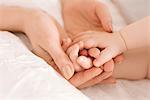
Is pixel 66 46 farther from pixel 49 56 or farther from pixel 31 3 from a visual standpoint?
pixel 31 3

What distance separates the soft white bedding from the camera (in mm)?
440

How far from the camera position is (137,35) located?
0.64 metres

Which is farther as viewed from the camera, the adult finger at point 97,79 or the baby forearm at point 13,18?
the baby forearm at point 13,18

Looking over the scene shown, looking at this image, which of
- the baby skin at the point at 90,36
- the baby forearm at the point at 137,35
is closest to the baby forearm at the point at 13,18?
the baby skin at the point at 90,36

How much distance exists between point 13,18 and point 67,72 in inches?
9.7

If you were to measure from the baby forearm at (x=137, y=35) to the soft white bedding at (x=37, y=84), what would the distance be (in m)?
0.08

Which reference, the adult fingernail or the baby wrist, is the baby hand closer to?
the adult fingernail

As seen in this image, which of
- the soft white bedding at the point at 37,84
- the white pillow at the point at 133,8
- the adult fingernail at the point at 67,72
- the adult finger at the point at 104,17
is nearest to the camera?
the soft white bedding at the point at 37,84

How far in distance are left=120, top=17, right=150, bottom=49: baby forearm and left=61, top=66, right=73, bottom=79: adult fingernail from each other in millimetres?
145

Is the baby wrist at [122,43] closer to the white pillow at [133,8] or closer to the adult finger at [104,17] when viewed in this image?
the adult finger at [104,17]

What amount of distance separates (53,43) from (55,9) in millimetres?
253

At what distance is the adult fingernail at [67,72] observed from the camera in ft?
1.88

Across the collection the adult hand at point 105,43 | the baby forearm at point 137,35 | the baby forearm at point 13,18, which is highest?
the baby forearm at point 137,35

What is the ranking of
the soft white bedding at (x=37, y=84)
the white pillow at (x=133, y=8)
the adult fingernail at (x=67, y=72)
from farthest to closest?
the white pillow at (x=133, y=8), the adult fingernail at (x=67, y=72), the soft white bedding at (x=37, y=84)
